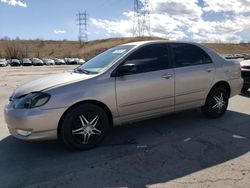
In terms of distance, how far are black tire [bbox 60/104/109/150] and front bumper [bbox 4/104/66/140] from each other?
14 cm

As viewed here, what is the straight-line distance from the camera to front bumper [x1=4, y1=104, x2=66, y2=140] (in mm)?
4469

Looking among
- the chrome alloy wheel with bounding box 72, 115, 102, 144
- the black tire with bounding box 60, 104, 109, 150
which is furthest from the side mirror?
the chrome alloy wheel with bounding box 72, 115, 102, 144

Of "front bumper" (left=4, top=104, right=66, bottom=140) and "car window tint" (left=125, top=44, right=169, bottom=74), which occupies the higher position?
"car window tint" (left=125, top=44, right=169, bottom=74)

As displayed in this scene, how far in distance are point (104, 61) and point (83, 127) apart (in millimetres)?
1300

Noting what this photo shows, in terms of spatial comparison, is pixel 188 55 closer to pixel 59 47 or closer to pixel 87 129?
pixel 87 129

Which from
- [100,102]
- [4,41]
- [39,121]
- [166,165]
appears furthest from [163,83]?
[4,41]

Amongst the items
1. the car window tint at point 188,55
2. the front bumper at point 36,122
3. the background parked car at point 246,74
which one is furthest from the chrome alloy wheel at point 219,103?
the background parked car at point 246,74

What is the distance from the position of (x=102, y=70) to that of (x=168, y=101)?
1.36 m

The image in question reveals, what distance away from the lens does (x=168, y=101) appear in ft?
18.6

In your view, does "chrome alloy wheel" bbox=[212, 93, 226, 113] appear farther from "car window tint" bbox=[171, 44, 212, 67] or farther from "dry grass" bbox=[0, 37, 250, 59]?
"dry grass" bbox=[0, 37, 250, 59]

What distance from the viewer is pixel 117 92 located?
501 centimetres

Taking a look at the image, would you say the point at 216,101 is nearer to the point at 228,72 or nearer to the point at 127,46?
the point at 228,72

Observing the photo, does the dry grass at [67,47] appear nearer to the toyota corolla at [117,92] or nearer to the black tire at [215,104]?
the black tire at [215,104]

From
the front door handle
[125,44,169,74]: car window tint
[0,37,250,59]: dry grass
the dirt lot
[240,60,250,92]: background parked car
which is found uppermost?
[0,37,250,59]: dry grass
